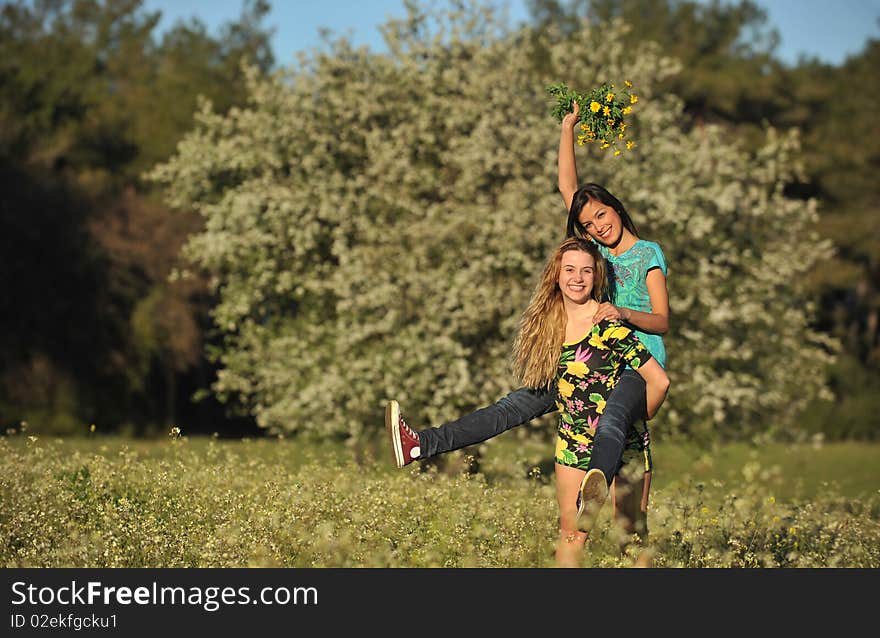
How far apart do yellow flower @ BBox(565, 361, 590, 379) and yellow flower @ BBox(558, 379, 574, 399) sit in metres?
0.07

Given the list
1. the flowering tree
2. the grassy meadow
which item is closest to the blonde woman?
the grassy meadow

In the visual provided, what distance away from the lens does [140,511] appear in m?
7.09

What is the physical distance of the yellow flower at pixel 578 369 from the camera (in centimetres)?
632

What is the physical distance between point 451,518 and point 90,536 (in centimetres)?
218

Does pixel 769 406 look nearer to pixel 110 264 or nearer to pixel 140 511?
pixel 140 511

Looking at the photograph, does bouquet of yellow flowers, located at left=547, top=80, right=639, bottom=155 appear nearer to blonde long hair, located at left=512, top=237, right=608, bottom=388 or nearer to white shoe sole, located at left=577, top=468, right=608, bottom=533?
blonde long hair, located at left=512, top=237, right=608, bottom=388

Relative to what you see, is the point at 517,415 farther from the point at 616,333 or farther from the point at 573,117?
the point at 573,117

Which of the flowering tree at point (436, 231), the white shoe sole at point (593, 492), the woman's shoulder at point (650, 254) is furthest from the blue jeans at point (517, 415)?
the flowering tree at point (436, 231)

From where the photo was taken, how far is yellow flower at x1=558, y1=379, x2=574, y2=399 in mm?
6371

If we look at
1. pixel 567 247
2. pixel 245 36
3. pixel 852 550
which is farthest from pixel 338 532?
pixel 245 36

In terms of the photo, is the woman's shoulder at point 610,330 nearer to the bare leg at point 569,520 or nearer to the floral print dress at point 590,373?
the floral print dress at point 590,373

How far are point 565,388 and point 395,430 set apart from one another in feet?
3.33

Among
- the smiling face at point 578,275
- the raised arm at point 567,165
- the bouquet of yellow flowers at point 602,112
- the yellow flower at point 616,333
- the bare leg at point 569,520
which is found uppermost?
the bouquet of yellow flowers at point 602,112
